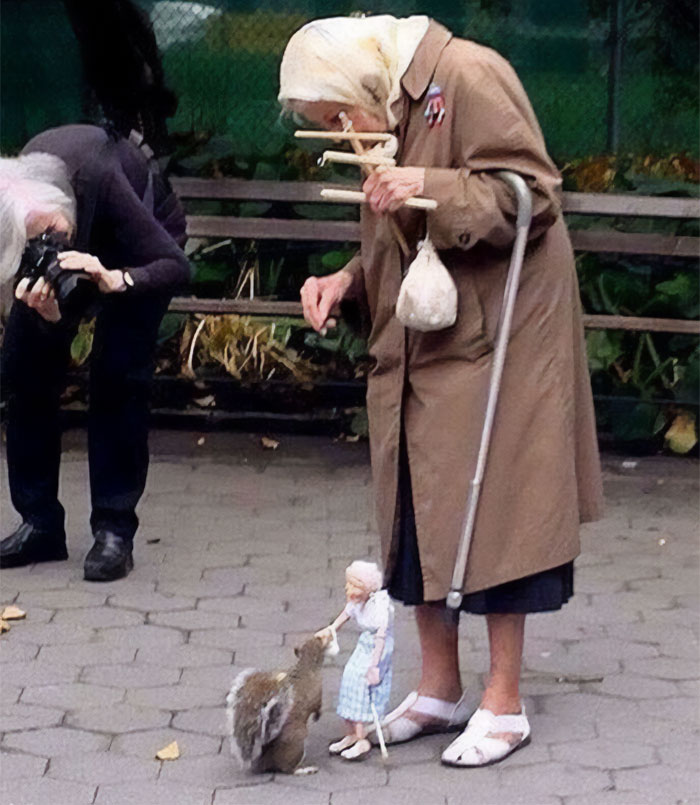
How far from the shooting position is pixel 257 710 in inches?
154

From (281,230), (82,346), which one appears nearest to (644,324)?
(281,230)

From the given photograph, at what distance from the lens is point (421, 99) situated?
3.83 metres

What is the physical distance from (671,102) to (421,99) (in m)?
4.16

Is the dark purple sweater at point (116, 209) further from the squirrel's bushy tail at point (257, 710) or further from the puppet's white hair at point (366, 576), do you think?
the squirrel's bushy tail at point (257, 710)

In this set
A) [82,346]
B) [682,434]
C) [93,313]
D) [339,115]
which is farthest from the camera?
[82,346]

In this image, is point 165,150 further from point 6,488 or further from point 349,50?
point 349,50

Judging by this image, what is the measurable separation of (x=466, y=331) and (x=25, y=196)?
1693 millimetres

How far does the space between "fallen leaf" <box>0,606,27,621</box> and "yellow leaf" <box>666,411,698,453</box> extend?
10.9 feet

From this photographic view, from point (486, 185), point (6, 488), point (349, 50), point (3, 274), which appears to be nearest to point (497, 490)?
point (486, 185)

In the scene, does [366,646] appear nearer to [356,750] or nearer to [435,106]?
[356,750]

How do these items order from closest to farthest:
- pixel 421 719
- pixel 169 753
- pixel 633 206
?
pixel 169 753
pixel 421 719
pixel 633 206

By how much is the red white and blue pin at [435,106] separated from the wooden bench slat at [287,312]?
3.58 metres

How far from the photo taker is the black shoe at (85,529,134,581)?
5629mm

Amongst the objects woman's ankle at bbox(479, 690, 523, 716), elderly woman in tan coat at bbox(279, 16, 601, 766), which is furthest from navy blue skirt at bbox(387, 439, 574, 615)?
woman's ankle at bbox(479, 690, 523, 716)
